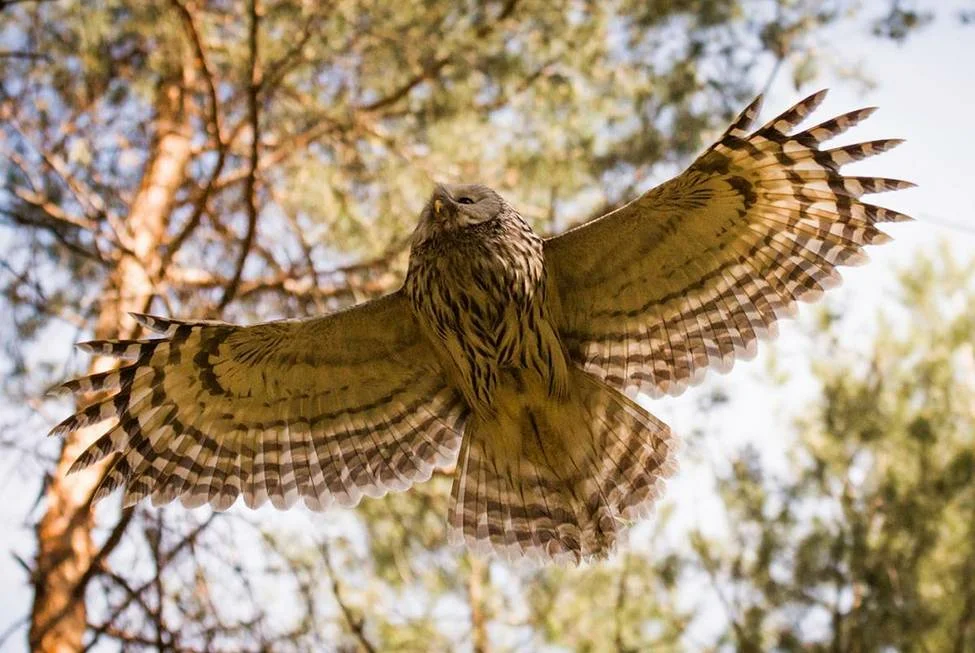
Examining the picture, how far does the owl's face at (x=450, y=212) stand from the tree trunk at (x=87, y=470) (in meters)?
1.81

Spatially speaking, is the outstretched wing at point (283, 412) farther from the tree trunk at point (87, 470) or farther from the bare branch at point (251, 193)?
the bare branch at point (251, 193)

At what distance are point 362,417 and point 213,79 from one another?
6.90 feet

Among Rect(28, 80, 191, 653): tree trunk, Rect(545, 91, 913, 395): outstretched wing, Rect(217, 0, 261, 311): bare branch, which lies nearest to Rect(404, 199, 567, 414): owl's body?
Rect(545, 91, 913, 395): outstretched wing

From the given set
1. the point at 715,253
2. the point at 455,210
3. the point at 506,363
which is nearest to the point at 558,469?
the point at 506,363

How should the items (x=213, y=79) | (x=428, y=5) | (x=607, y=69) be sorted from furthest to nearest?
(x=607, y=69) → (x=428, y=5) → (x=213, y=79)

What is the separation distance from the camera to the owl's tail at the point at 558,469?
5152 mm

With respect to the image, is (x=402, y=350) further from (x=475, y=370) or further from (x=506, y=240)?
(x=506, y=240)

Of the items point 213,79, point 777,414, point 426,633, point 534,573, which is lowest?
point 426,633

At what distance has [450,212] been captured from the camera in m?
4.73

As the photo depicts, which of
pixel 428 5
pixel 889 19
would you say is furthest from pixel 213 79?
pixel 889 19

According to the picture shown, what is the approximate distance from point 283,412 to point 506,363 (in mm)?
1099

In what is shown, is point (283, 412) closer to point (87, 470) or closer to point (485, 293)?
point (485, 293)

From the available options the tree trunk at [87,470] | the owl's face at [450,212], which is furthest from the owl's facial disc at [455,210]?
the tree trunk at [87,470]

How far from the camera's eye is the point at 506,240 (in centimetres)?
470
